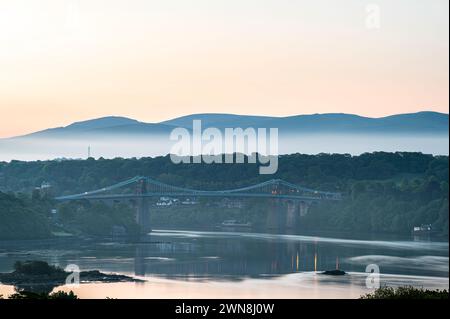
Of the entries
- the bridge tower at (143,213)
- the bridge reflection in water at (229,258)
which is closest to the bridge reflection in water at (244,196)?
the bridge tower at (143,213)

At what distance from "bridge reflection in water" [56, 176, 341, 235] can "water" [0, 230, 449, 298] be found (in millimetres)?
9130

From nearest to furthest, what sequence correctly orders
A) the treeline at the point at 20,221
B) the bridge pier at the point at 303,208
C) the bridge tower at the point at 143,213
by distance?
the treeline at the point at 20,221 < the bridge tower at the point at 143,213 < the bridge pier at the point at 303,208

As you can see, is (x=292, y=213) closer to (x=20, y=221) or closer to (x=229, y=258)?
(x=20, y=221)

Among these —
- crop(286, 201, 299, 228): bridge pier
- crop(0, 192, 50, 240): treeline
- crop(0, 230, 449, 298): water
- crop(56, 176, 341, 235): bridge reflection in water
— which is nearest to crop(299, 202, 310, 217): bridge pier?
crop(56, 176, 341, 235): bridge reflection in water

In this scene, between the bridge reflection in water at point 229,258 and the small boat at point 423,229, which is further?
the small boat at point 423,229

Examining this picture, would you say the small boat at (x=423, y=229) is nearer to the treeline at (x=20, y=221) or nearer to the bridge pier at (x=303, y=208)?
the bridge pier at (x=303, y=208)

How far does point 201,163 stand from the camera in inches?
3452

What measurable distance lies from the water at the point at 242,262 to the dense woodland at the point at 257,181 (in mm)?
3929

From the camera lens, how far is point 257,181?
8288 centimetres

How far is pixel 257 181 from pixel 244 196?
1606 centimetres

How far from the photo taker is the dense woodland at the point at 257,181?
183ft

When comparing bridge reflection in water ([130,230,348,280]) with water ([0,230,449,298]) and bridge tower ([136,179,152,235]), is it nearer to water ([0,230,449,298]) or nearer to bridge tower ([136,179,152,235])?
water ([0,230,449,298])

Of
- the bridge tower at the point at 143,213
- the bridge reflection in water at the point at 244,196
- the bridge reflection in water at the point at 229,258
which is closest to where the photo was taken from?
the bridge reflection in water at the point at 229,258

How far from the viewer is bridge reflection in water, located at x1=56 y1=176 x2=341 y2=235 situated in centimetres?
6419
